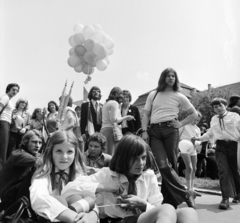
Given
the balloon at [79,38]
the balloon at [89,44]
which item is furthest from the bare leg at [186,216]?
the balloon at [79,38]

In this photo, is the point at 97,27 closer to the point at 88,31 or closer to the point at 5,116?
the point at 88,31

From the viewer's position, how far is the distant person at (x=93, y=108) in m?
5.59

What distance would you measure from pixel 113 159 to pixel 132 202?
382mm

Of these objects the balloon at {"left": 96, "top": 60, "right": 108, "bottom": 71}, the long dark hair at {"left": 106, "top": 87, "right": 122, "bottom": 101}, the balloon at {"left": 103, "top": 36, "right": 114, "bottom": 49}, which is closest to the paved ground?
the long dark hair at {"left": 106, "top": 87, "right": 122, "bottom": 101}

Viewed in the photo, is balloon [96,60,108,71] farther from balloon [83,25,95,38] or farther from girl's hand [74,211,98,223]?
girl's hand [74,211,98,223]

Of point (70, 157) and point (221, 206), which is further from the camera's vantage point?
point (221, 206)

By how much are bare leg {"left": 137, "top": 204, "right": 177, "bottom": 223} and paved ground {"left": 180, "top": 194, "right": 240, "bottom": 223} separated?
189cm

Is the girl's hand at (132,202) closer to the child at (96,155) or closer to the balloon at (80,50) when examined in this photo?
the child at (96,155)

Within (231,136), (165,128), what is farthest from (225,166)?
(165,128)

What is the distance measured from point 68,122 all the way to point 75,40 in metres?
2.12

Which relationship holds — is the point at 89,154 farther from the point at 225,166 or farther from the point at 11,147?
the point at 11,147

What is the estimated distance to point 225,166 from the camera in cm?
454

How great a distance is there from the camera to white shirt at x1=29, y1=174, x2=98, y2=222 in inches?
71.3

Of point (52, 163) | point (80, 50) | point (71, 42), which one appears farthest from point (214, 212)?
point (71, 42)
